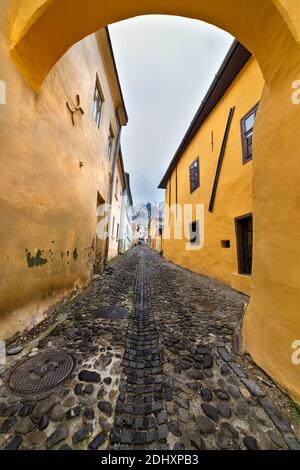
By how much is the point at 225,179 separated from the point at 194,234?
3075mm

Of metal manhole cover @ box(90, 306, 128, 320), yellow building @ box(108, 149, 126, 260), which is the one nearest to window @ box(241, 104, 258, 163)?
metal manhole cover @ box(90, 306, 128, 320)

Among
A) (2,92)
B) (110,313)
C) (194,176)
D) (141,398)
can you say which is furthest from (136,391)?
(194,176)

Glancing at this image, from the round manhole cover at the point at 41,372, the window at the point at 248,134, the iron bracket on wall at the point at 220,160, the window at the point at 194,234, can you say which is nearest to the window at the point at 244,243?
the iron bracket on wall at the point at 220,160

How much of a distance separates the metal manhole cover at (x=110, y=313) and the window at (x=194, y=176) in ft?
21.2

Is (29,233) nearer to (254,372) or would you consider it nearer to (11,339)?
(11,339)

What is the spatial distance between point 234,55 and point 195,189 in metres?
4.41

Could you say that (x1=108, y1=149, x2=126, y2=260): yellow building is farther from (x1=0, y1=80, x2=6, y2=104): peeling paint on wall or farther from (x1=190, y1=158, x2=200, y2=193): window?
(x1=0, y1=80, x2=6, y2=104): peeling paint on wall

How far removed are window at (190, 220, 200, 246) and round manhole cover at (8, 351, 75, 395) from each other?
6.63 m

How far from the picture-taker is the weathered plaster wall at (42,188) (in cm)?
212

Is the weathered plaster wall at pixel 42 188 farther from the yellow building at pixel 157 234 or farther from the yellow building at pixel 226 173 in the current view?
the yellow building at pixel 157 234

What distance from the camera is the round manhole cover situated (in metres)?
1.61

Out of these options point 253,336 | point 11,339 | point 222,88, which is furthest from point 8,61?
point 222,88

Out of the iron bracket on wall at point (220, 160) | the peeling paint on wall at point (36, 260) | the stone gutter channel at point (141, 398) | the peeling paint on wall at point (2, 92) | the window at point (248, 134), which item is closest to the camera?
the stone gutter channel at point (141, 398)

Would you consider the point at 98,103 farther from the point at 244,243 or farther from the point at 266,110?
the point at 244,243
